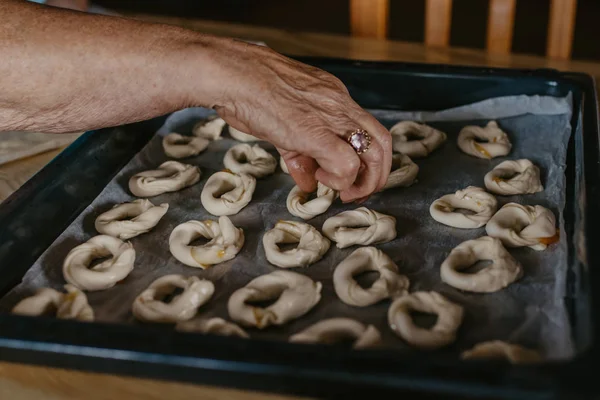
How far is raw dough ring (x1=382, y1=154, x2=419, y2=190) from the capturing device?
4.35 ft

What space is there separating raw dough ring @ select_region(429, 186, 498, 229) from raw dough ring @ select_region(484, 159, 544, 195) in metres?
0.04

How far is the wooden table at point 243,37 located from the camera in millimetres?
880

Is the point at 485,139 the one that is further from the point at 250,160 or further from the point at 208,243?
the point at 208,243

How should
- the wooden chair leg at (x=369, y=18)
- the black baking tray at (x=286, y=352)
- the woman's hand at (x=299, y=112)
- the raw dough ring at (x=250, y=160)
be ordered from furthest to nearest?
the wooden chair leg at (x=369, y=18)
the raw dough ring at (x=250, y=160)
the woman's hand at (x=299, y=112)
the black baking tray at (x=286, y=352)

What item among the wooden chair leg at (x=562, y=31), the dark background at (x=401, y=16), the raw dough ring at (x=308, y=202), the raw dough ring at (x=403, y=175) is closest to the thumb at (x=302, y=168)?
the raw dough ring at (x=308, y=202)

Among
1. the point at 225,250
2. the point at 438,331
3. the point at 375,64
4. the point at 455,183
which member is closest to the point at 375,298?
the point at 438,331

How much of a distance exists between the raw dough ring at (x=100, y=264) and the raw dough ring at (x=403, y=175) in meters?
0.49

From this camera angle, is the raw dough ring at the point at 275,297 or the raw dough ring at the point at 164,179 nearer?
the raw dough ring at the point at 275,297

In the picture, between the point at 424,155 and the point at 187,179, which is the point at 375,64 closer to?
the point at 424,155

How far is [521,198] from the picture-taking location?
130 cm

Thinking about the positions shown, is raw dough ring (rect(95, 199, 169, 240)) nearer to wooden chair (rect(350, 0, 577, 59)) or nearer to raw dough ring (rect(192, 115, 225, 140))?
raw dough ring (rect(192, 115, 225, 140))

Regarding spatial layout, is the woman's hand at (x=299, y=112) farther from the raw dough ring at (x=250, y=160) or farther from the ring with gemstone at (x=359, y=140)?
the raw dough ring at (x=250, y=160)

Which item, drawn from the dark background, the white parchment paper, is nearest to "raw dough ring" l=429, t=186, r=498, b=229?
the white parchment paper

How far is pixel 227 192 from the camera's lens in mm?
1331
